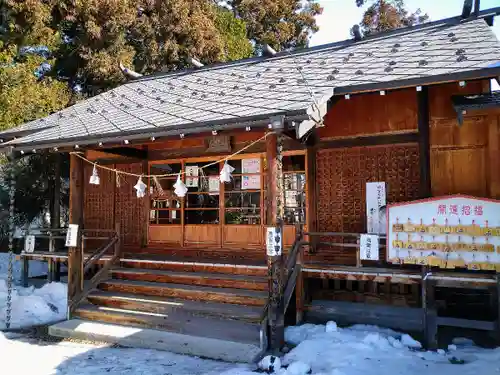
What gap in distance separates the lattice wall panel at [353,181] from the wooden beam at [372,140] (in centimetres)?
9

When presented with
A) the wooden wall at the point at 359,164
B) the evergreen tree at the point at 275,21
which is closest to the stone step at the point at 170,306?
the wooden wall at the point at 359,164

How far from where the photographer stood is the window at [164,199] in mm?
10648

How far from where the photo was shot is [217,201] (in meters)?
10.1

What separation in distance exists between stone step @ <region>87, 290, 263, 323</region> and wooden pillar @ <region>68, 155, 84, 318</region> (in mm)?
348

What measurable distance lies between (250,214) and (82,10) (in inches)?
472

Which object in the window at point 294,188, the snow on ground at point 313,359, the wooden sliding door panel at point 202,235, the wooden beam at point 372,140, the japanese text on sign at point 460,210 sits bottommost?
the snow on ground at point 313,359

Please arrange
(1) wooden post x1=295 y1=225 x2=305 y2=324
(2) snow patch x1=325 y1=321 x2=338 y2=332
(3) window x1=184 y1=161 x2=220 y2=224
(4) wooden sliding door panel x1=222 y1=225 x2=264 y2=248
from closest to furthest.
A: (2) snow patch x1=325 y1=321 x2=338 y2=332, (1) wooden post x1=295 y1=225 x2=305 y2=324, (4) wooden sliding door panel x1=222 y1=225 x2=264 y2=248, (3) window x1=184 y1=161 x2=220 y2=224

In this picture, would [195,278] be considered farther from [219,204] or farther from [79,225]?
[79,225]

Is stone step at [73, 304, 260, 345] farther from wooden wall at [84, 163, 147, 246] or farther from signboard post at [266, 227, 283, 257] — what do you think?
wooden wall at [84, 163, 147, 246]

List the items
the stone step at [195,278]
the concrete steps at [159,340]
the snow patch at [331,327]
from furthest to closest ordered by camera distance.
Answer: the stone step at [195,278] → the snow patch at [331,327] → the concrete steps at [159,340]

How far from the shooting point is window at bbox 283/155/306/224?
9.16 meters

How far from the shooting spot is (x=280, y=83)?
8.69 metres

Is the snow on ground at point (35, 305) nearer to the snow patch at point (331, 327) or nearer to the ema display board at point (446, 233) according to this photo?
the snow patch at point (331, 327)

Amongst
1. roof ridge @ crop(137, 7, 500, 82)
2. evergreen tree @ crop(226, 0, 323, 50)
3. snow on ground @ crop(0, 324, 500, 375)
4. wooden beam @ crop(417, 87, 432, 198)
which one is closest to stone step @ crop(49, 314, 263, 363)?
snow on ground @ crop(0, 324, 500, 375)
